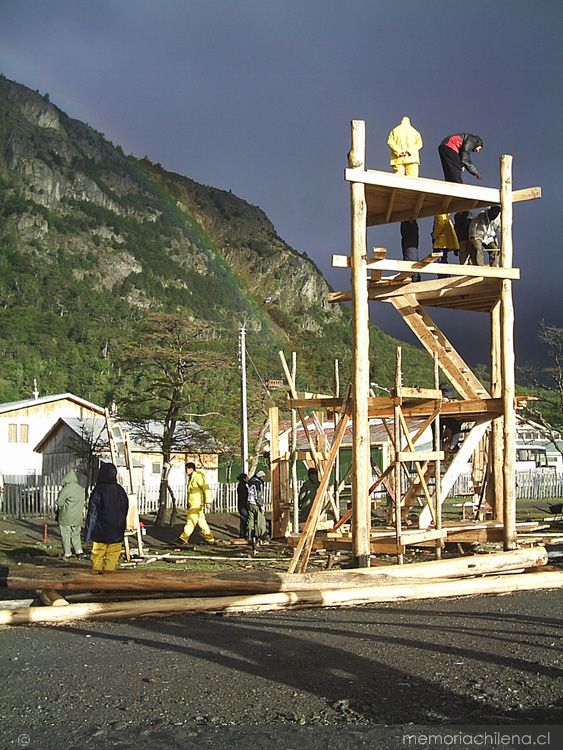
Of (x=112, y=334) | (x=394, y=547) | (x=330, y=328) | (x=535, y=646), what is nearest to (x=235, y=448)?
(x=394, y=547)

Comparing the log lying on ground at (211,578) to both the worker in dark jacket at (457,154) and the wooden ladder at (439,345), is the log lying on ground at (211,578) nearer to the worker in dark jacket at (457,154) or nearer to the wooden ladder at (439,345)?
the wooden ladder at (439,345)

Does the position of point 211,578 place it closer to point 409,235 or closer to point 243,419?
point 409,235

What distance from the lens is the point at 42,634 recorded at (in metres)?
9.94

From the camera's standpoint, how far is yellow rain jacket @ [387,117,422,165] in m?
16.4

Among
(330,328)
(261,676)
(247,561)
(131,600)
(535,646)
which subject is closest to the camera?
(261,676)

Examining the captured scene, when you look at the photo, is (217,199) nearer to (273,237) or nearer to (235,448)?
(273,237)

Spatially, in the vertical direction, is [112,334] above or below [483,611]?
above

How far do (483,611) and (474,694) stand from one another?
4.45 metres

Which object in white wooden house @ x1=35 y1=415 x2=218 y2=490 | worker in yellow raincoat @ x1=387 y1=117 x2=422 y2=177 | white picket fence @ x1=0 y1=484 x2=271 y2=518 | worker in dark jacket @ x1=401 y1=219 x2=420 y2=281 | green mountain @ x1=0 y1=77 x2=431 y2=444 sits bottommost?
white picket fence @ x1=0 y1=484 x2=271 y2=518

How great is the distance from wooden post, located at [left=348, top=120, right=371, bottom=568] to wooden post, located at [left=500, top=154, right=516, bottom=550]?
2.92 m

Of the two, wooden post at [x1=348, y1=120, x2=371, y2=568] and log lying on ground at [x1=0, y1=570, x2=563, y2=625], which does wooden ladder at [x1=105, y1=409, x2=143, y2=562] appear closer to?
wooden post at [x1=348, y1=120, x2=371, y2=568]

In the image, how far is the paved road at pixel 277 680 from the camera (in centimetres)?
595

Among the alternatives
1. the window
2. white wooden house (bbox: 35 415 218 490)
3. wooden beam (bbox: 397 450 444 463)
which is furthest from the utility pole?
the window

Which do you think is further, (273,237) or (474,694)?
(273,237)
